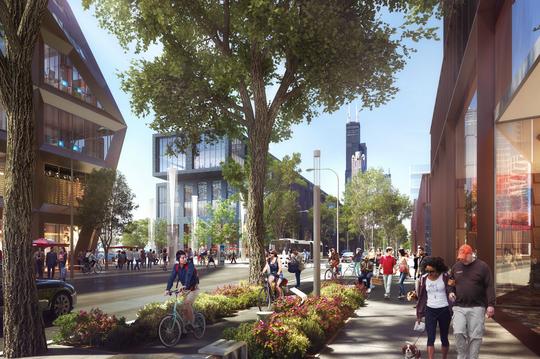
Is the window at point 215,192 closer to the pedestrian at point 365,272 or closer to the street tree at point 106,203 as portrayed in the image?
the street tree at point 106,203

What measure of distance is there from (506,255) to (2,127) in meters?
37.5

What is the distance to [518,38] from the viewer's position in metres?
11.3

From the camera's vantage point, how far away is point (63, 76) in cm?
4691

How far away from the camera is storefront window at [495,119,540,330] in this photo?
12.7 m

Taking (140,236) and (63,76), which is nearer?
(63,76)

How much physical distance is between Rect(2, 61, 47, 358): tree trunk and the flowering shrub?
1.45 metres

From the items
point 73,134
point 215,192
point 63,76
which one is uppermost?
point 63,76

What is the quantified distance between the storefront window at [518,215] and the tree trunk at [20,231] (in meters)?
10.3

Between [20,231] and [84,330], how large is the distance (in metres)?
2.70

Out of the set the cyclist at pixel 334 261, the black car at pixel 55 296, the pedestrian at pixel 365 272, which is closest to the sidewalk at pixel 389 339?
the pedestrian at pixel 365 272

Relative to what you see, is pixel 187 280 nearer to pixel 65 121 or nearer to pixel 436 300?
pixel 436 300

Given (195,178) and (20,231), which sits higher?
(195,178)

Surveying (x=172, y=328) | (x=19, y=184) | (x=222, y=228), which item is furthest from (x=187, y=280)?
(x=222, y=228)

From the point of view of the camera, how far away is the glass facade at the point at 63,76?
44844 millimetres
